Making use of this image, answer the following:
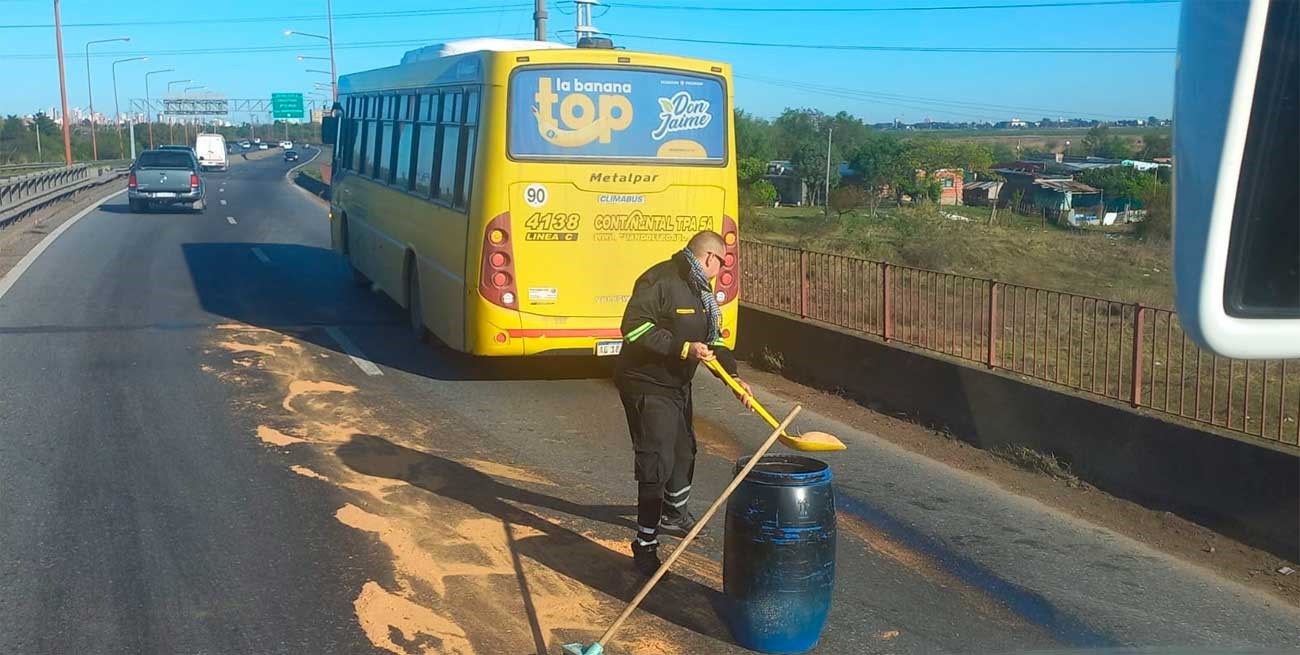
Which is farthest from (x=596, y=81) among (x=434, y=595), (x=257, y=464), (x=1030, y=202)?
A: (x=1030, y=202)

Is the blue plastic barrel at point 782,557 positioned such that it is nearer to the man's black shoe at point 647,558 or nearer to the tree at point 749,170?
the man's black shoe at point 647,558

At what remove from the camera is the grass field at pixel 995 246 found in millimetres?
22719

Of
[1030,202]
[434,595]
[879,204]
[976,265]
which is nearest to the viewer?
[434,595]

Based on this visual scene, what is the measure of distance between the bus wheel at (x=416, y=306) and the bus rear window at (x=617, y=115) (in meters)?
2.95

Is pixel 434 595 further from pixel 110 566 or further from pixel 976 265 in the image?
pixel 976 265

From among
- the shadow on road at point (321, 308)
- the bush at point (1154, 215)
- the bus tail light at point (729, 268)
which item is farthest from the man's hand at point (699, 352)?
the bush at point (1154, 215)

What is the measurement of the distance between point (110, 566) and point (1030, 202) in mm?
23259

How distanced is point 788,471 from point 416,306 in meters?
8.44

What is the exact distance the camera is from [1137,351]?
26.8 feet

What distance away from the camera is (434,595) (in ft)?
19.9

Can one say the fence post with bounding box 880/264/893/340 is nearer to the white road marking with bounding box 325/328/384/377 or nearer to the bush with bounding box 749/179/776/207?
the white road marking with bounding box 325/328/384/377

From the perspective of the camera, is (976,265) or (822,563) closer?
(822,563)

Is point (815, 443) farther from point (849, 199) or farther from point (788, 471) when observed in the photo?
point (849, 199)

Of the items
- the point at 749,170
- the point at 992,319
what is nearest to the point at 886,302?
A: the point at 992,319
